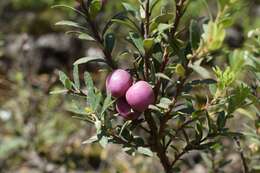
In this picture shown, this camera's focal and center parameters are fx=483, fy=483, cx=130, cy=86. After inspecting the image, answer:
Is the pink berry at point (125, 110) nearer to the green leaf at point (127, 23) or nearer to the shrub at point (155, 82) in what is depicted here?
the shrub at point (155, 82)

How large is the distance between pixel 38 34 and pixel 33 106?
8.21ft

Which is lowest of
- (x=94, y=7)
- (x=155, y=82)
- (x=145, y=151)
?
(x=145, y=151)

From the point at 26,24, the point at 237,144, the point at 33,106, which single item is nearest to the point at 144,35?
the point at 237,144

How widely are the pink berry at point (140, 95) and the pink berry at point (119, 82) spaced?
12mm

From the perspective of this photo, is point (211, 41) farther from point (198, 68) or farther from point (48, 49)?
point (48, 49)

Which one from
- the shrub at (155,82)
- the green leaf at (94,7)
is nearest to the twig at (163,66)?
the shrub at (155,82)

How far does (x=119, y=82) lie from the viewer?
0.66 meters

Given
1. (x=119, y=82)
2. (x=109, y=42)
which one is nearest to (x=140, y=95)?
(x=119, y=82)

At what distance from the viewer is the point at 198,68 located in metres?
0.58

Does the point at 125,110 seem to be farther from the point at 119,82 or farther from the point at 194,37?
the point at 194,37

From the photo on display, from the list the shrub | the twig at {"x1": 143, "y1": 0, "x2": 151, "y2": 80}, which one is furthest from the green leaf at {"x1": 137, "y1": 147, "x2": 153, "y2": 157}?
the twig at {"x1": 143, "y1": 0, "x2": 151, "y2": 80}

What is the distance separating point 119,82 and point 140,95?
41 millimetres

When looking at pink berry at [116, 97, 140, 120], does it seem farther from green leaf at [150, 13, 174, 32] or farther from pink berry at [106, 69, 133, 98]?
green leaf at [150, 13, 174, 32]

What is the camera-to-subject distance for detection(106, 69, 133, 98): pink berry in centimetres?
66
